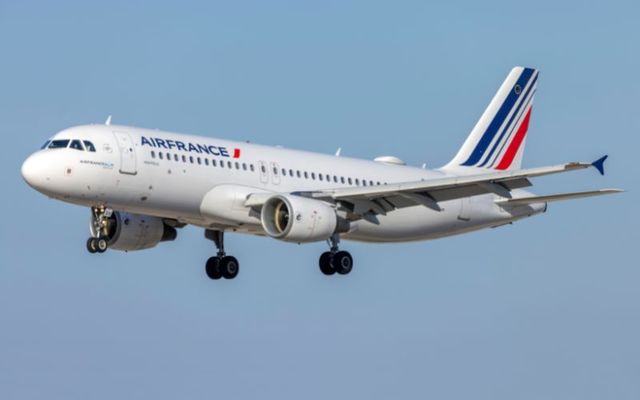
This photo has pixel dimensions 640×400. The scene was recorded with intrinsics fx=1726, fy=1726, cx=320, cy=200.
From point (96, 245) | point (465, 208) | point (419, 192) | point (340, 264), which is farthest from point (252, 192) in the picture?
point (465, 208)

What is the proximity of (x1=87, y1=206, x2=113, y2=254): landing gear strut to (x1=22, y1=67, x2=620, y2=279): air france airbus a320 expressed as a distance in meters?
0.04

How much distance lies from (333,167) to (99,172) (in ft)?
34.1

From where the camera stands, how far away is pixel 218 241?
64.5m

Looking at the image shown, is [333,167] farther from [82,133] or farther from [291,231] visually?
[82,133]

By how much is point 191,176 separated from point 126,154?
8.19 feet

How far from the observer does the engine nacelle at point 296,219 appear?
192 ft

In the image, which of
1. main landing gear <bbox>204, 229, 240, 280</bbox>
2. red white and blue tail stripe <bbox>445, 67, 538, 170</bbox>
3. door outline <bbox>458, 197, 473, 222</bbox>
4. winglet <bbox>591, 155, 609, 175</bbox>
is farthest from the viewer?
red white and blue tail stripe <bbox>445, 67, 538, 170</bbox>

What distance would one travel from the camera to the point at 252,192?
59500 millimetres

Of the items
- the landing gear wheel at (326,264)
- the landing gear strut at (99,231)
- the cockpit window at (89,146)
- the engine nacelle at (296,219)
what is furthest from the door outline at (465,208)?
the cockpit window at (89,146)

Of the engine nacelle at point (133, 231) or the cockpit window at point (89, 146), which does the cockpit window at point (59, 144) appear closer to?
the cockpit window at point (89, 146)

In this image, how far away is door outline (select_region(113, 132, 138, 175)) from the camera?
185ft

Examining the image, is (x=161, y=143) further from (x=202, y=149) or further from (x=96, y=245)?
(x=96, y=245)

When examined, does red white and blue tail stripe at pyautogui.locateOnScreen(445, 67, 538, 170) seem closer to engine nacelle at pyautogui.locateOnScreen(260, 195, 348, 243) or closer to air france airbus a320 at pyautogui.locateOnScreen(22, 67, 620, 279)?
air france airbus a320 at pyautogui.locateOnScreen(22, 67, 620, 279)

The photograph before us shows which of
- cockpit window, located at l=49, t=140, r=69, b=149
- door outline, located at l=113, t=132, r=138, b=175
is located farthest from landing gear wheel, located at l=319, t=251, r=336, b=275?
cockpit window, located at l=49, t=140, r=69, b=149
